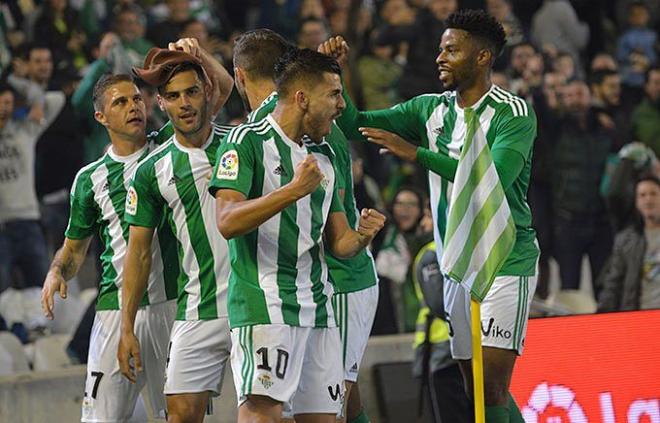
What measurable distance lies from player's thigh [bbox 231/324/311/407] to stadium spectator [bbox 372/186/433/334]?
18.3ft

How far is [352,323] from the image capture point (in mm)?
8508

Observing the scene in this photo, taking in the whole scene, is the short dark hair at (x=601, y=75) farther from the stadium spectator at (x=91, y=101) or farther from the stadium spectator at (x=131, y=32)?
the stadium spectator at (x=91, y=101)

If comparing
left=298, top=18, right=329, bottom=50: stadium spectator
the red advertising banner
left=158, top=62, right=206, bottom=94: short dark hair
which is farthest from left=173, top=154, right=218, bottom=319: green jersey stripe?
left=298, top=18, right=329, bottom=50: stadium spectator

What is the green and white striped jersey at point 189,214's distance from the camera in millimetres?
8031

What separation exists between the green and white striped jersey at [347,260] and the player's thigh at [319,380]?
0.87m

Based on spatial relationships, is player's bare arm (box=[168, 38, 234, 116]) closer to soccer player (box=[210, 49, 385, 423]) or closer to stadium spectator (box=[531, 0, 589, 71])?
soccer player (box=[210, 49, 385, 423])

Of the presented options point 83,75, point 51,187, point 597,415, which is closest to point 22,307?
point 51,187

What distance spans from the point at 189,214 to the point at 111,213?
2.42ft

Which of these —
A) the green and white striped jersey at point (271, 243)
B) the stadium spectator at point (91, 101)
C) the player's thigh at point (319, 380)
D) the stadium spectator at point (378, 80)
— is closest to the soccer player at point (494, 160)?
the green and white striped jersey at point (271, 243)

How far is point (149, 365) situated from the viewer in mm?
8578

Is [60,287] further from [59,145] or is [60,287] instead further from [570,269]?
[570,269]

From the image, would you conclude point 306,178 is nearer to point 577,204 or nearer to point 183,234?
point 183,234

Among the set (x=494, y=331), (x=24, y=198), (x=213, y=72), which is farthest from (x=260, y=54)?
(x=24, y=198)

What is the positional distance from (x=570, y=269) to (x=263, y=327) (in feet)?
25.6
